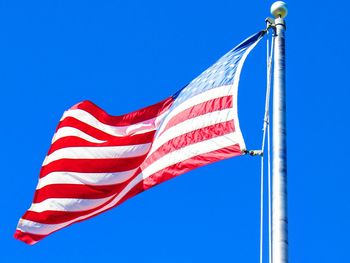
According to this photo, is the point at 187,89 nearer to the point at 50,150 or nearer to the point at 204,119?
the point at 204,119

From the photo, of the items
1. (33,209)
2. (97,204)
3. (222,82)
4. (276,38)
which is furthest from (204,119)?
(33,209)

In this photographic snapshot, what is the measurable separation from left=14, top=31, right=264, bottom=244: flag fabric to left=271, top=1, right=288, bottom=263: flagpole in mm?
655

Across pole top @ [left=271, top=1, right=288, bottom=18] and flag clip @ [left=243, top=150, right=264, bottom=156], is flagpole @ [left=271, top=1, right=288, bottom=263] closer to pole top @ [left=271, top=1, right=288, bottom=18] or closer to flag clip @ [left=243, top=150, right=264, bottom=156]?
pole top @ [left=271, top=1, right=288, bottom=18]

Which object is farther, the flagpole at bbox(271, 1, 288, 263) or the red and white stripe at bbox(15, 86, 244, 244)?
the red and white stripe at bbox(15, 86, 244, 244)

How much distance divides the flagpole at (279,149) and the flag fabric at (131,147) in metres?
0.65

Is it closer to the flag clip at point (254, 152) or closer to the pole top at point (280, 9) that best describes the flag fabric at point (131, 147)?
the flag clip at point (254, 152)

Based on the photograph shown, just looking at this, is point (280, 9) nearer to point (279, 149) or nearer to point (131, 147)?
point (279, 149)

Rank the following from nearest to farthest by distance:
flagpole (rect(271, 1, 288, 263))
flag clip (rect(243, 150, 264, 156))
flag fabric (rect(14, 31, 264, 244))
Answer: flagpole (rect(271, 1, 288, 263))
flag clip (rect(243, 150, 264, 156))
flag fabric (rect(14, 31, 264, 244))

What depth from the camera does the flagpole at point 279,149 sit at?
1102cm

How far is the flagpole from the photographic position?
11.0m

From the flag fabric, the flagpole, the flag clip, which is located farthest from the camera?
the flag fabric

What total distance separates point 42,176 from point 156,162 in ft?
11.1

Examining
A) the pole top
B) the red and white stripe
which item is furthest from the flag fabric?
the pole top

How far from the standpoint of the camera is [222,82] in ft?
46.2
